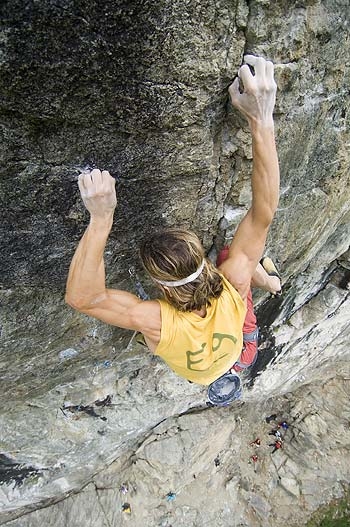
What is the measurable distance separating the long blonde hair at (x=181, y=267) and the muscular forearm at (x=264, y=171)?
0.40 meters

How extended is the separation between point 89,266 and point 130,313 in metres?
0.47

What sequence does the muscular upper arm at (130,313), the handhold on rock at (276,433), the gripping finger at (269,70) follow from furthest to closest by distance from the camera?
the handhold on rock at (276,433) < the muscular upper arm at (130,313) < the gripping finger at (269,70)

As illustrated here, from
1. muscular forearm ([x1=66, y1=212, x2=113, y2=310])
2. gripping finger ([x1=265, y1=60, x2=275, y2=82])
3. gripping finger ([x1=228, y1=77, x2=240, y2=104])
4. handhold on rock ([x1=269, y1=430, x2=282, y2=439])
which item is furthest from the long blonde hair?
handhold on rock ([x1=269, y1=430, x2=282, y2=439])

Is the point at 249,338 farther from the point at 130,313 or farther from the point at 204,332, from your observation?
the point at 130,313

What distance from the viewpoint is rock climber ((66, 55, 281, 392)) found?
2199mm

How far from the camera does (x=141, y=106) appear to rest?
7.16 feet

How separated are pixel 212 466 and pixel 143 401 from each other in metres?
3.44

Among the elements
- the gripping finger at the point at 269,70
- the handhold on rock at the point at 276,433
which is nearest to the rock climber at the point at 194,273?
the gripping finger at the point at 269,70

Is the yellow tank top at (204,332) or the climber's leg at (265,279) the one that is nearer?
the yellow tank top at (204,332)

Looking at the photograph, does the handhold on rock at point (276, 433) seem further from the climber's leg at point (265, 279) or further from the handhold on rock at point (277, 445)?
the climber's leg at point (265, 279)

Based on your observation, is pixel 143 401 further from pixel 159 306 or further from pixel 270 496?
pixel 270 496

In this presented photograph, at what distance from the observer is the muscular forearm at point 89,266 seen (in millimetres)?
2230

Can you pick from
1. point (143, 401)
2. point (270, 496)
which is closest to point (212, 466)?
point (270, 496)

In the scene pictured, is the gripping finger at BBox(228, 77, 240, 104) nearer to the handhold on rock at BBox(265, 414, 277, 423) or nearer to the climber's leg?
the climber's leg
